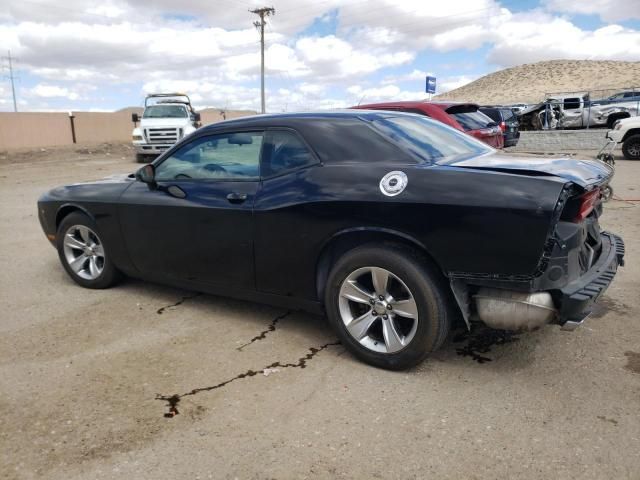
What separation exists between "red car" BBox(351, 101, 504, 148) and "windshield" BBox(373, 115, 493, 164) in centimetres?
439

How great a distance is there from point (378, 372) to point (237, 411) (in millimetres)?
909

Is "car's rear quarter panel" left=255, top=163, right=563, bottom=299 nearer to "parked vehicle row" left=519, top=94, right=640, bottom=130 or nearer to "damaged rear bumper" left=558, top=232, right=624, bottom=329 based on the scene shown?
"damaged rear bumper" left=558, top=232, right=624, bottom=329

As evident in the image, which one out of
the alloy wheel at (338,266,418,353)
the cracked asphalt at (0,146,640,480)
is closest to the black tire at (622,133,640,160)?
the cracked asphalt at (0,146,640,480)

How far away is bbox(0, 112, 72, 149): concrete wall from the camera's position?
25.4 metres

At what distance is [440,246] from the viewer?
9.92 feet

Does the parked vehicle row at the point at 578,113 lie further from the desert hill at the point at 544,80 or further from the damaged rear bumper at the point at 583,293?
the desert hill at the point at 544,80

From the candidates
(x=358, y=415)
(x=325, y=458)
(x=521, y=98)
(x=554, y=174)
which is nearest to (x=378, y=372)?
(x=358, y=415)

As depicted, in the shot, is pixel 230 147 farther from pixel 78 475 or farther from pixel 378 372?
pixel 78 475

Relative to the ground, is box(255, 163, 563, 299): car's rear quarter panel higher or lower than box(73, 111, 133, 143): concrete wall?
lower

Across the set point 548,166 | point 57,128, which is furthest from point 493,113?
point 57,128

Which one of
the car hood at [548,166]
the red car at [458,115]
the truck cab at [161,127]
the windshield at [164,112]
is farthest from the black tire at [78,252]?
the windshield at [164,112]

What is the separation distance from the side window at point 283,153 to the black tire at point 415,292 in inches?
28.8

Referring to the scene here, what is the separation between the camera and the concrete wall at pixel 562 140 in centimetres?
1983

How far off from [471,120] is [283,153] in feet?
20.4
